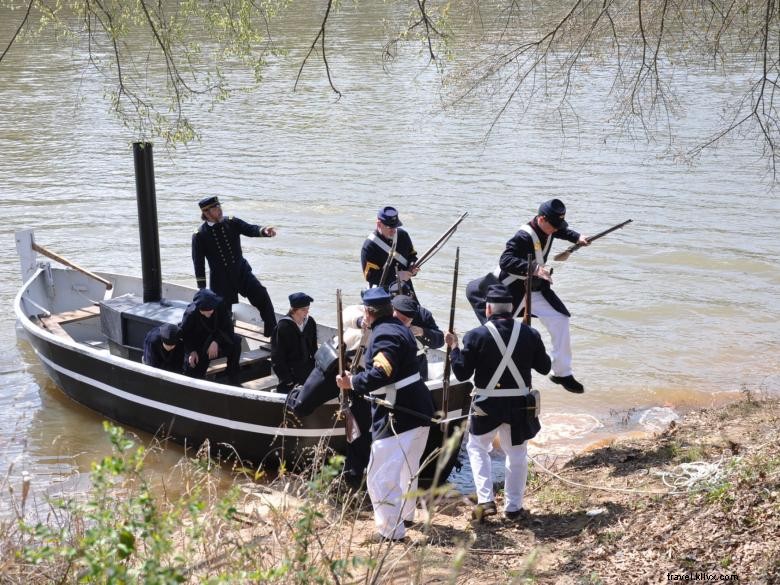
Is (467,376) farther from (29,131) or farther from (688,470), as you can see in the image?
(29,131)

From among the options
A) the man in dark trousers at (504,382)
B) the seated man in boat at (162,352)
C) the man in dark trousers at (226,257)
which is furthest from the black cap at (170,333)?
the man in dark trousers at (504,382)

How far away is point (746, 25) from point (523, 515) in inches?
174

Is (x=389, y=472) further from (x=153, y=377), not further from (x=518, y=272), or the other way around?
(x=153, y=377)

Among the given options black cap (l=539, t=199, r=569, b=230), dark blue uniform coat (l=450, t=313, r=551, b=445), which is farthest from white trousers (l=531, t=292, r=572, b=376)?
dark blue uniform coat (l=450, t=313, r=551, b=445)

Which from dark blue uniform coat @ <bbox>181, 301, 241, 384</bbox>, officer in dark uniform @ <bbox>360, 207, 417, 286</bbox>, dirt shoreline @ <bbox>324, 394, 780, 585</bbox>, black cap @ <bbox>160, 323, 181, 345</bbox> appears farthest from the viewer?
officer in dark uniform @ <bbox>360, 207, 417, 286</bbox>

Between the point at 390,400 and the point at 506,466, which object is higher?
the point at 390,400

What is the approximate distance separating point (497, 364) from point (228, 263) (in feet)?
14.8

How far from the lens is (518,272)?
30.5 ft

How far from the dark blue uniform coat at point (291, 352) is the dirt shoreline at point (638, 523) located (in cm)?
153

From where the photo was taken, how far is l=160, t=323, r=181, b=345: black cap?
9.91 meters

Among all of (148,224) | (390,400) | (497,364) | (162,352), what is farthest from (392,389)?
(148,224)

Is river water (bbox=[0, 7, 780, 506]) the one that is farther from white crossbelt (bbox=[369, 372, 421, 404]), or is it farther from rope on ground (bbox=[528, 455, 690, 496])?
white crossbelt (bbox=[369, 372, 421, 404])

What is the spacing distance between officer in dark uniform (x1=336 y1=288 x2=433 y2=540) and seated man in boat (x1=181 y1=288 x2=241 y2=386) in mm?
2596

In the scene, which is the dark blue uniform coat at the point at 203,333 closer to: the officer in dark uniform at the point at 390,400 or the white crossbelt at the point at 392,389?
the officer in dark uniform at the point at 390,400
